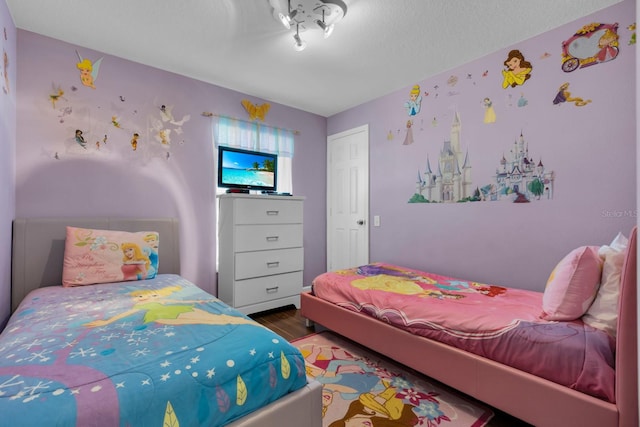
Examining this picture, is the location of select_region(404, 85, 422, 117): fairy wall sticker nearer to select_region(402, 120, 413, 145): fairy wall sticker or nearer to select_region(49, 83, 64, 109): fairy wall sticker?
select_region(402, 120, 413, 145): fairy wall sticker

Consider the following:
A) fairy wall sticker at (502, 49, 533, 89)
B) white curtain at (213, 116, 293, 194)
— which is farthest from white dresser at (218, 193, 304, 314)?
fairy wall sticker at (502, 49, 533, 89)

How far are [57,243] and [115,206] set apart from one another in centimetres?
49

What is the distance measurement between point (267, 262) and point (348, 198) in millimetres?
1394

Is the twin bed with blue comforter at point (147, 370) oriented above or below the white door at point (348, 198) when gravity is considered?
below

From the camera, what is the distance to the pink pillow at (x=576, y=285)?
54.7 inches

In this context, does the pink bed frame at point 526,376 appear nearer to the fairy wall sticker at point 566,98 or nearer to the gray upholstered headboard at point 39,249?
the fairy wall sticker at point 566,98

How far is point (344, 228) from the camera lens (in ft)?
12.8

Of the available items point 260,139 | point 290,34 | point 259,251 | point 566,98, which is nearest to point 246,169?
point 260,139

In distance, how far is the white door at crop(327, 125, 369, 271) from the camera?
365cm

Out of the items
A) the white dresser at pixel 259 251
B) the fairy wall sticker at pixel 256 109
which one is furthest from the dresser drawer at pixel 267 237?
the fairy wall sticker at pixel 256 109

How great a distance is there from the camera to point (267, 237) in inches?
121

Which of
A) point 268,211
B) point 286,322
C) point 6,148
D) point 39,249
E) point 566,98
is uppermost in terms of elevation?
point 566,98

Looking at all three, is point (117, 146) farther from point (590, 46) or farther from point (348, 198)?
point (590, 46)

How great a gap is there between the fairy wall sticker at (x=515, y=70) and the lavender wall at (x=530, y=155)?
4cm
